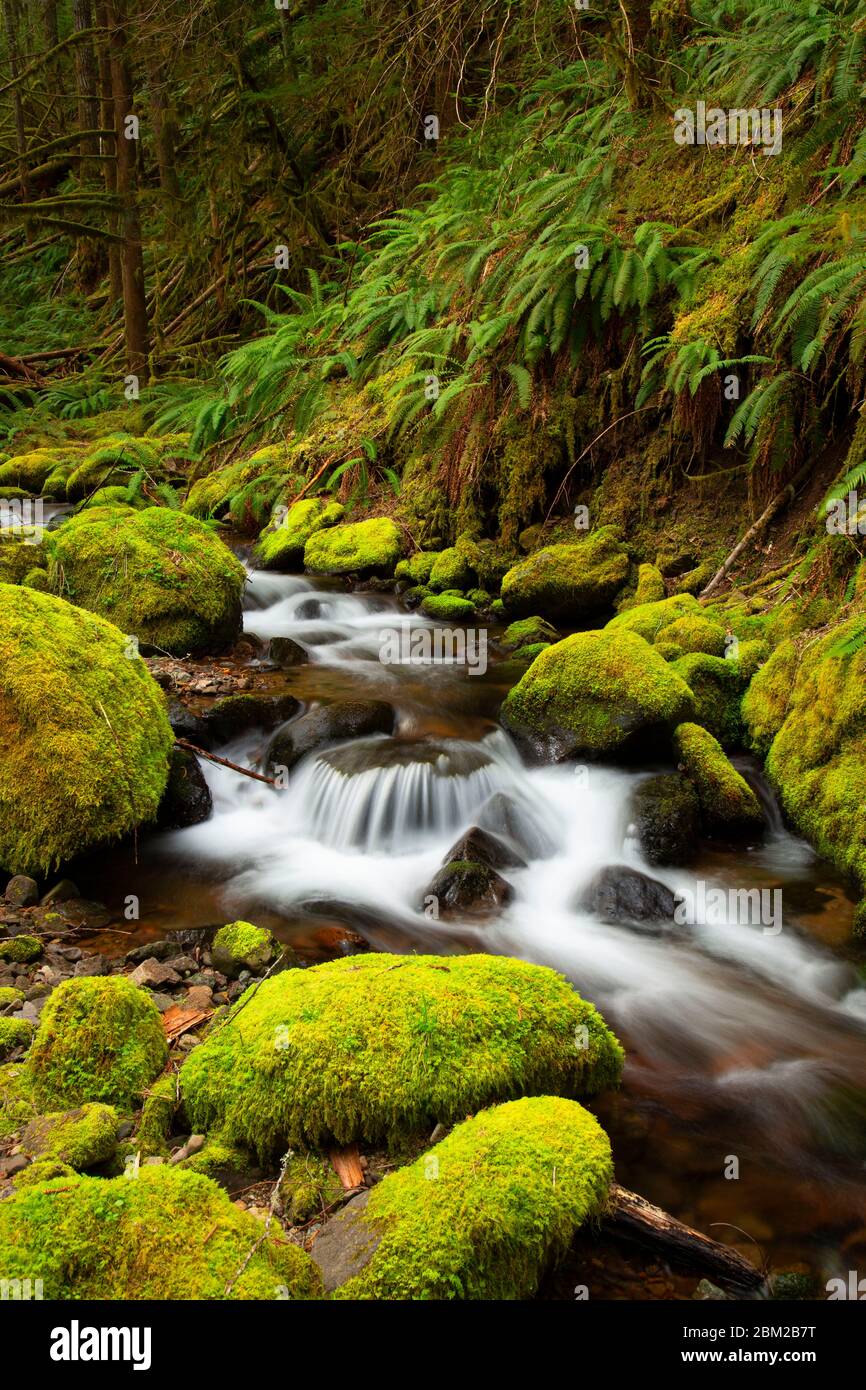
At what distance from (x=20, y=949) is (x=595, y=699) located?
401 centimetres

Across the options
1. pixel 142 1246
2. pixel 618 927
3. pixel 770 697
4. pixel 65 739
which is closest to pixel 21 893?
pixel 65 739

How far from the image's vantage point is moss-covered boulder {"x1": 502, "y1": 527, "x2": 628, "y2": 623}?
358 inches

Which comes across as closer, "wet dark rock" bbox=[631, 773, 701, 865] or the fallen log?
the fallen log

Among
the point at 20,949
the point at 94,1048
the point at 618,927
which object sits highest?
the point at 94,1048

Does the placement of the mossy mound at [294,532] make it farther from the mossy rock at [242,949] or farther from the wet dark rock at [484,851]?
the mossy rock at [242,949]

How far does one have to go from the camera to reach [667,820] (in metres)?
5.86

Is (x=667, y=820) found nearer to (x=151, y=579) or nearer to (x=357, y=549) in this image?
(x=151, y=579)

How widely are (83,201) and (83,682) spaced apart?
40.0 feet

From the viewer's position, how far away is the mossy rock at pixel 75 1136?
2762mm

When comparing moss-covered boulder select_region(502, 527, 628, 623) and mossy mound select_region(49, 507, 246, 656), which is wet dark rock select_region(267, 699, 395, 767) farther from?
moss-covered boulder select_region(502, 527, 628, 623)

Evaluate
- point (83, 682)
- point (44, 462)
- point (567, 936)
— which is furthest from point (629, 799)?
point (44, 462)

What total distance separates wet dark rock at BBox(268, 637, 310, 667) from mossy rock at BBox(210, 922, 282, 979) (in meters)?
4.49

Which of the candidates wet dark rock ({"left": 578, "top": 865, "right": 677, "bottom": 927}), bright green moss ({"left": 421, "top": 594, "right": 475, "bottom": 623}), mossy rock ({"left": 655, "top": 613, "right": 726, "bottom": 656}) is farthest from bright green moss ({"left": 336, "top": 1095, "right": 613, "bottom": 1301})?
bright green moss ({"left": 421, "top": 594, "right": 475, "bottom": 623})

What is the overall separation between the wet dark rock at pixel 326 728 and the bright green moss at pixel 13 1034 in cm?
338
